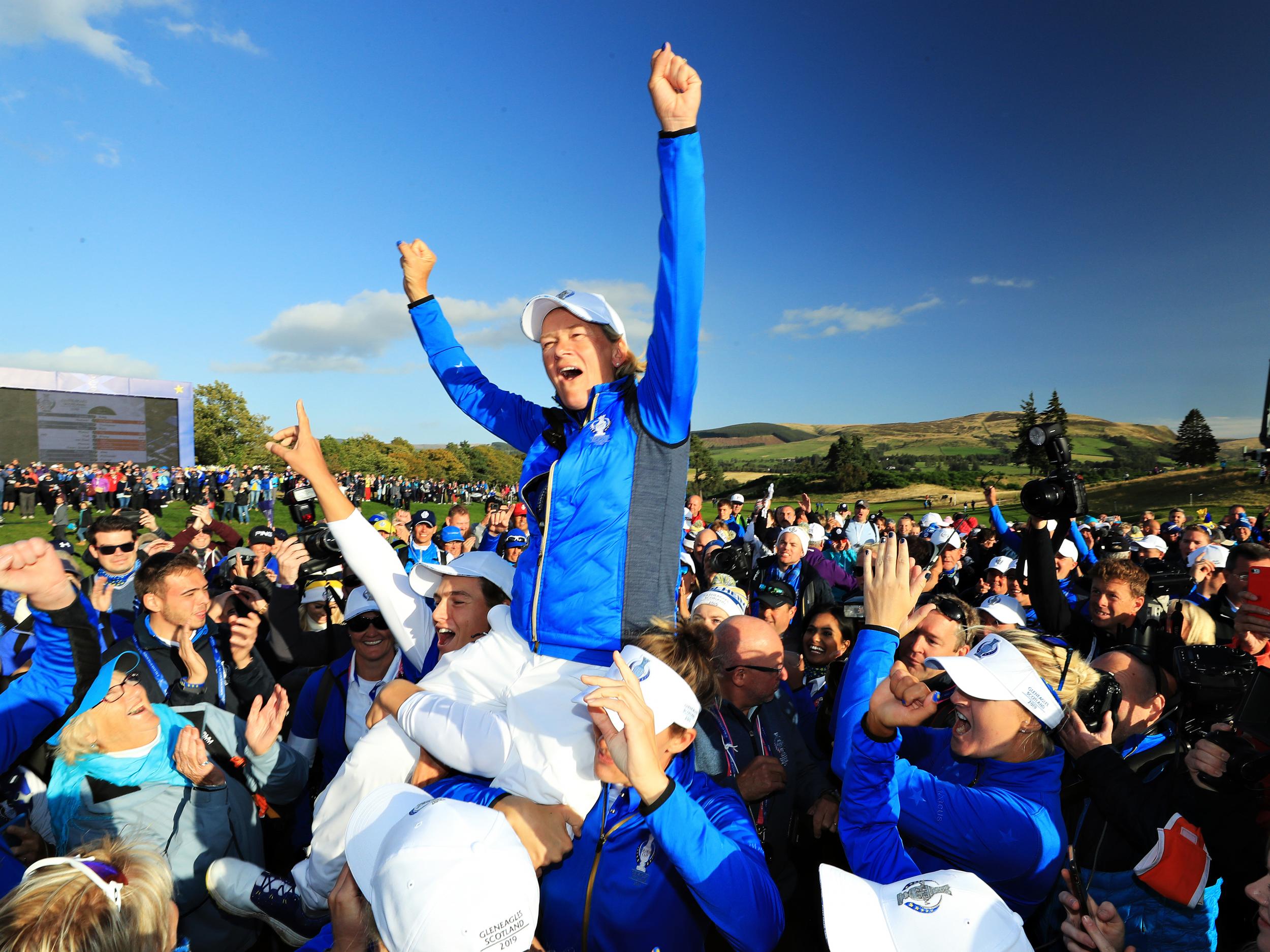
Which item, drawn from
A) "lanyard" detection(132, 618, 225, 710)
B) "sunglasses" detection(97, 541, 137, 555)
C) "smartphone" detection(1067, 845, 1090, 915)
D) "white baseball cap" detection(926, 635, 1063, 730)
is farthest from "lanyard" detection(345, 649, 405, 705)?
"sunglasses" detection(97, 541, 137, 555)

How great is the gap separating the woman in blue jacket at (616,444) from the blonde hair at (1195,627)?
13.7ft

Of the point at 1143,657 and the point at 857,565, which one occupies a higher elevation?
the point at 1143,657

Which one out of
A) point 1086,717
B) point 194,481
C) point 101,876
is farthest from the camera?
point 194,481

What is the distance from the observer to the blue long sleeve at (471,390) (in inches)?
115

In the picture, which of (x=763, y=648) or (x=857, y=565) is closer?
(x=763, y=648)

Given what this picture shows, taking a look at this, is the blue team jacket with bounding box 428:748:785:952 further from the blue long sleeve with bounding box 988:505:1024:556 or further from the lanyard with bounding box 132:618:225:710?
the blue long sleeve with bounding box 988:505:1024:556

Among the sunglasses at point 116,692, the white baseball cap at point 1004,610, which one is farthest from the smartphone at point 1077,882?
the sunglasses at point 116,692

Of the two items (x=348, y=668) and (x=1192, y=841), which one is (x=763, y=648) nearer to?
(x=1192, y=841)

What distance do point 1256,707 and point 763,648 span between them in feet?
6.14

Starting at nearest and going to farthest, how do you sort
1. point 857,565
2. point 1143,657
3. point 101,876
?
point 101,876, point 1143,657, point 857,565

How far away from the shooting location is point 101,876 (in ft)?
5.79

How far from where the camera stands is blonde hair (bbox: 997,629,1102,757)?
8.61 feet

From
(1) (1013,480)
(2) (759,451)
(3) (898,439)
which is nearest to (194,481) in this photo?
(1) (1013,480)

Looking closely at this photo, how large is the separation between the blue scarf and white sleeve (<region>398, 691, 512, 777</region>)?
5.03ft
